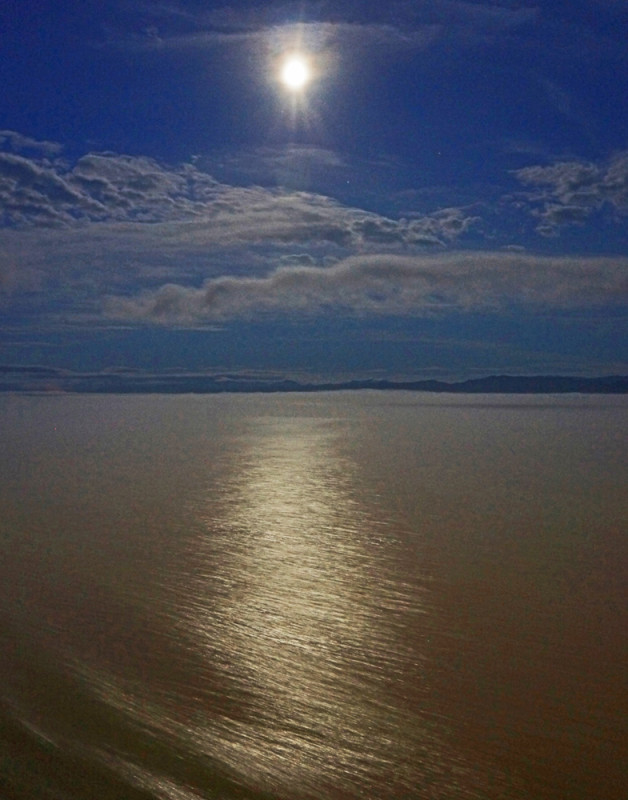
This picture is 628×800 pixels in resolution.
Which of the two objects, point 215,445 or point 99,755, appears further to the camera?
point 215,445

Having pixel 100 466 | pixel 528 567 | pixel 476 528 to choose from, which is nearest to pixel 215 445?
pixel 100 466

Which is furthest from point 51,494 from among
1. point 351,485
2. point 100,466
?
point 351,485

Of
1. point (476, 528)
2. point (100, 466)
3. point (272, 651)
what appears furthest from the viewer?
point (100, 466)

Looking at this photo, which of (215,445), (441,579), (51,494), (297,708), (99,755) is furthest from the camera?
(215,445)

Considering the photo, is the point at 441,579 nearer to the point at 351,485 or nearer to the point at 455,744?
the point at 455,744

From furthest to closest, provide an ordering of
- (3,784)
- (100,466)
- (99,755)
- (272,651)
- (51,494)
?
(100,466), (51,494), (272,651), (99,755), (3,784)

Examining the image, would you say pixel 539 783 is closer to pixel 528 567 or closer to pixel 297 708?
pixel 297 708
